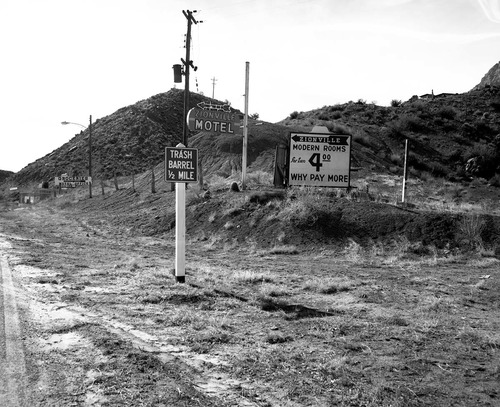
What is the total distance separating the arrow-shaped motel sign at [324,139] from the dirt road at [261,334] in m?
7.91

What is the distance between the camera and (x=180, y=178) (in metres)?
10.9

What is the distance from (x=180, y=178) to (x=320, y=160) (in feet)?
35.6

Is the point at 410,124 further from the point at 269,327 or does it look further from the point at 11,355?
the point at 11,355

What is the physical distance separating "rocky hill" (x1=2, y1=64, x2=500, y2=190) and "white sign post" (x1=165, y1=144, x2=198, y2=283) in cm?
2147

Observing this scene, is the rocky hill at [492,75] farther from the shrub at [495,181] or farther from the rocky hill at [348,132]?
the shrub at [495,181]

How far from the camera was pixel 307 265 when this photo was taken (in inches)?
551

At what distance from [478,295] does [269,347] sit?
5256mm

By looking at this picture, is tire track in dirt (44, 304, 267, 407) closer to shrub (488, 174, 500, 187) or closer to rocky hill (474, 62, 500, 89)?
shrub (488, 174, 500, 187)

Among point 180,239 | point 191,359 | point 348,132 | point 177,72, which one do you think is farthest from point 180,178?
point 348,132

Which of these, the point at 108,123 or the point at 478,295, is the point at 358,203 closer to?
the point at 478,295

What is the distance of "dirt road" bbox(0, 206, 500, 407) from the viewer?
5035mm

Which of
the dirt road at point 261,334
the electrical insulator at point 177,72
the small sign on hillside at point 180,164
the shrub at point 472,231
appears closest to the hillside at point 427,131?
the shrub at point 472,231

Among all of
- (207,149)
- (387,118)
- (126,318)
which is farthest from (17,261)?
(387,118)

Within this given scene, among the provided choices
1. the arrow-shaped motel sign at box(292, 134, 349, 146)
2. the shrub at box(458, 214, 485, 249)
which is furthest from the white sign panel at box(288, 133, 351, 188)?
the shrub at box(458, 214, 485, 249)
